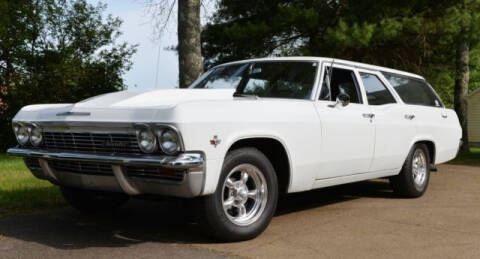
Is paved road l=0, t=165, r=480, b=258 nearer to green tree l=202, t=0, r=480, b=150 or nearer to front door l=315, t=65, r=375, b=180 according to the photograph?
front door l=315, t=65, r=375, b=180

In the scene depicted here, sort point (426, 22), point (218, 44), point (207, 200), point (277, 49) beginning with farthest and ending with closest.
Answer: point (218, 44), point (277, 49), point (426, 22), point (207, 200)

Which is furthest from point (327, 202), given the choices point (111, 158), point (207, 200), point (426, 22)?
point (426, 22)

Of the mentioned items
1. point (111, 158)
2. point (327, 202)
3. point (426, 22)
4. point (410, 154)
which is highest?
point (426, 22)

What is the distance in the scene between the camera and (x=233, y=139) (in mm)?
4332

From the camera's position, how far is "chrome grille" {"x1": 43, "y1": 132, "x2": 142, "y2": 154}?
427cm

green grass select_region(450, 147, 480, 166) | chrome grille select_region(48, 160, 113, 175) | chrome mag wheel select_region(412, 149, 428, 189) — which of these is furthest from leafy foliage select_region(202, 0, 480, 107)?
chrome grille select_region(48, 160, 113, 175)

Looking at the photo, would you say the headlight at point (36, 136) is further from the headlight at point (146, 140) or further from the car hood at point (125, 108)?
the headlight at point (146, 140)

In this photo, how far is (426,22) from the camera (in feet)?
44.0

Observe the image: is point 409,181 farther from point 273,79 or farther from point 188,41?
point 188,41

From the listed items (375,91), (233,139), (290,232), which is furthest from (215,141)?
(375,91)

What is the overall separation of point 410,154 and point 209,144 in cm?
360

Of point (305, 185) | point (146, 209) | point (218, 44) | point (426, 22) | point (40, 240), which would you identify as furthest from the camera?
point (218, 44)

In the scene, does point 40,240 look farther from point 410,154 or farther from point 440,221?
point 410,154

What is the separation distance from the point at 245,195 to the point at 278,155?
0.55 metres
